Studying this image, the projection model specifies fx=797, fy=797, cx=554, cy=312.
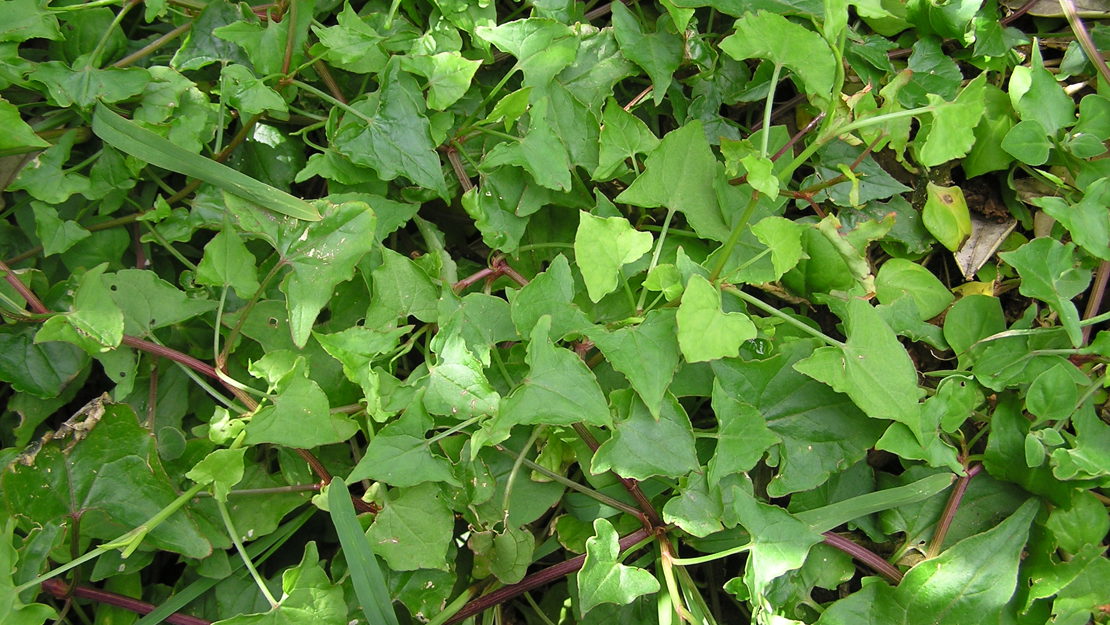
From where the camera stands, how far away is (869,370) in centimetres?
116

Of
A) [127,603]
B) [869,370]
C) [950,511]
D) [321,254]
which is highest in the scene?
[321,254]

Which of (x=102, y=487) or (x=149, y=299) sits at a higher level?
(x=149, y=299)

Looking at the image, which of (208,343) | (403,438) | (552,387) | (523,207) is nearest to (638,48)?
(523,207)

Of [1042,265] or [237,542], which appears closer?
[237,542]

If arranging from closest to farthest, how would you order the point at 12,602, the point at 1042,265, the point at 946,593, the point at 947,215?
the point at 12,602 → the point at 946,593 → the point at 1042,265 → the point at 947,215

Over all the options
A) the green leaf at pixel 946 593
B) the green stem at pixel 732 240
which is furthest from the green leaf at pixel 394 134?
the green leaf at pixel 946 593

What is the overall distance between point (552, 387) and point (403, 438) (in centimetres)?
23

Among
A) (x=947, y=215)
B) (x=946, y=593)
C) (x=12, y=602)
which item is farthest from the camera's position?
(x=947, y=215)

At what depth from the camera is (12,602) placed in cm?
107

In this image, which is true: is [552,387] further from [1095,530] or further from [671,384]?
[1095,530]

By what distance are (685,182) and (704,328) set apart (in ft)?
1.06

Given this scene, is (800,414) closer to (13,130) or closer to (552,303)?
(552,303)

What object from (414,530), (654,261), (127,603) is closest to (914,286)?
(654,261)

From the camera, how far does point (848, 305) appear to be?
1181 mm
